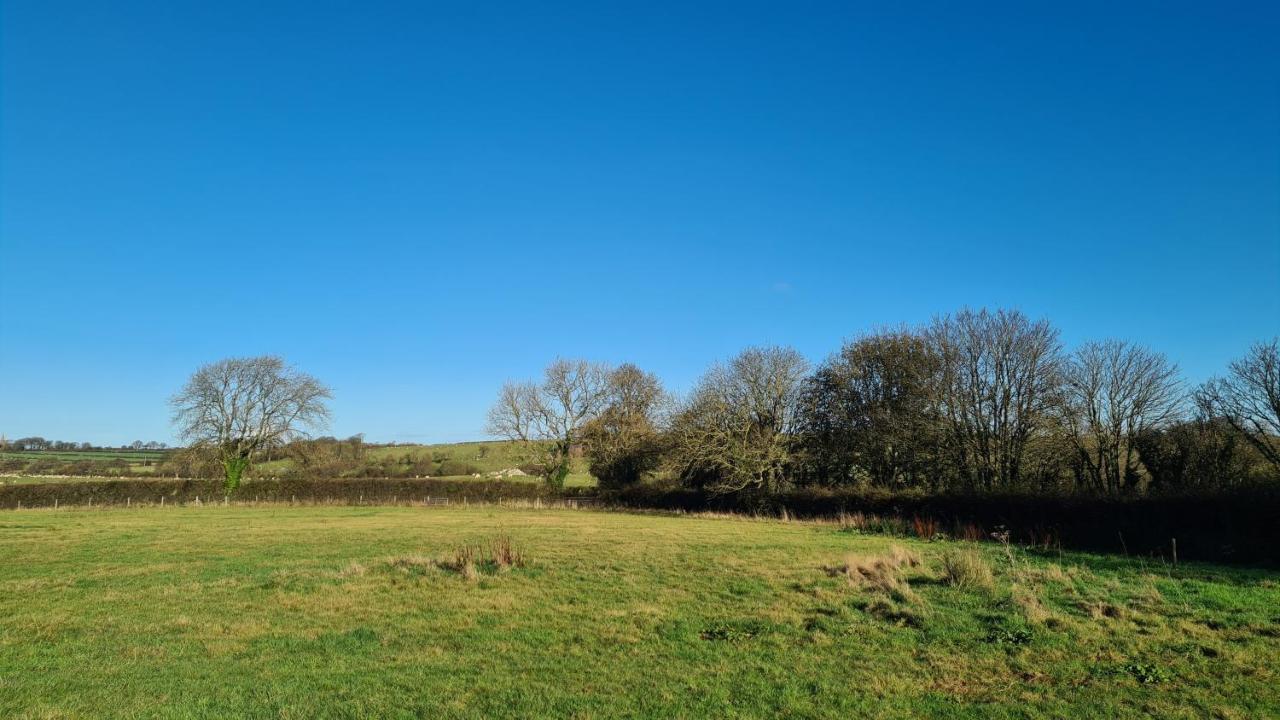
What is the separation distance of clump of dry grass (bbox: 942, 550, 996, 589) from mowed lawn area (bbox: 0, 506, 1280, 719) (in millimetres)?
92

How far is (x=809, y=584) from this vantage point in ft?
45.3

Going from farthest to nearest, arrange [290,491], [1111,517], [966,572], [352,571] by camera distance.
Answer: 1. [290,491]
2. [1111,517]
3. [352,571]
4. [966,572]

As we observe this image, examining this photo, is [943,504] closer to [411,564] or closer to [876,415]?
[876,415]

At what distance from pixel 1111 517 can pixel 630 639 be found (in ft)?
72.6

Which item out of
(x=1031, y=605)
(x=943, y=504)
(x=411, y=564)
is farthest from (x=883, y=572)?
(x=943, y=504)

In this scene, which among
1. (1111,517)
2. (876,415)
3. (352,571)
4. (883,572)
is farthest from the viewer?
(876,415)

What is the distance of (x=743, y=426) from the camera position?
154 feet

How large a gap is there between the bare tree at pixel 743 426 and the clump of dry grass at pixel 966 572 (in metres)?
30.5

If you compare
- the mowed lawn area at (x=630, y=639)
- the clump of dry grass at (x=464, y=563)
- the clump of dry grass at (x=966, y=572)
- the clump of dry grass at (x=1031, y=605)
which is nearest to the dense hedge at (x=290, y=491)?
the mowed lawn area at (x=630, y=639)

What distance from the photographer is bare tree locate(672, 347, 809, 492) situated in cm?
4478

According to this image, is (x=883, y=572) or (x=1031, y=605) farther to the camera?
(x=883, y=572)

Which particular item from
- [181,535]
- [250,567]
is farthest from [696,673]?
[181,535]

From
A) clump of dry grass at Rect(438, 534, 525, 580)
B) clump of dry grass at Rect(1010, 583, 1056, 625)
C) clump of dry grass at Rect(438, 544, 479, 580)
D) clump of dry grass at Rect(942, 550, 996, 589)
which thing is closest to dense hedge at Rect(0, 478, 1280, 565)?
clump of dry grass at Rect(942, 550, 996, 589)

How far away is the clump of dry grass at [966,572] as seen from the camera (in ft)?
42.5
